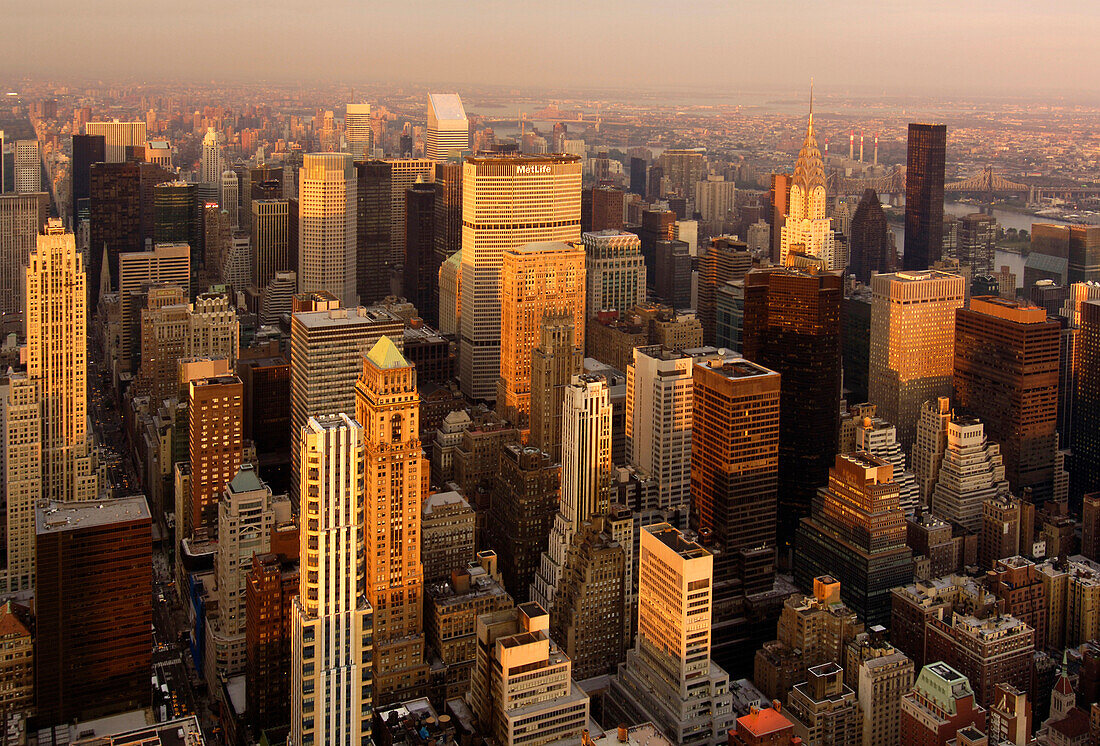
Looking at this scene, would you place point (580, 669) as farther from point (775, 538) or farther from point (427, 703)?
point (775, 538)

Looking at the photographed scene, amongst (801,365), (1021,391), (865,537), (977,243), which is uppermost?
(977,243)

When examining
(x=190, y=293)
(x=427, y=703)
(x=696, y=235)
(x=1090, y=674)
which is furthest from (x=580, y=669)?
(x=696, y=235)

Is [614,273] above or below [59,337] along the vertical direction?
above

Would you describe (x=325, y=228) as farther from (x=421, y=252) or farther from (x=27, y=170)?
(x=27, y=170)

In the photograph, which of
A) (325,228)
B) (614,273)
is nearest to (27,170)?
(325,228)

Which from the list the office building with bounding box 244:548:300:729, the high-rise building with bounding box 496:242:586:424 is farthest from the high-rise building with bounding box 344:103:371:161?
the office building with bounding box 244:548:300:729

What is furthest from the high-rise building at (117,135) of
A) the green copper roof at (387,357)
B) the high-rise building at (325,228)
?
the green copper roof at (387,357)
